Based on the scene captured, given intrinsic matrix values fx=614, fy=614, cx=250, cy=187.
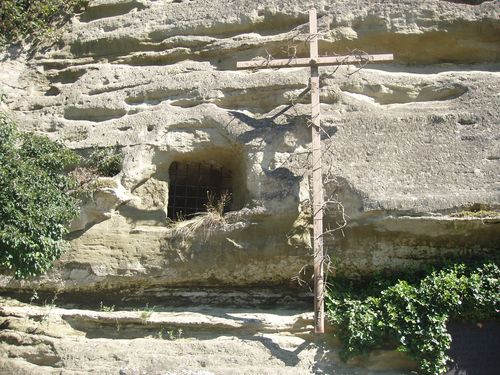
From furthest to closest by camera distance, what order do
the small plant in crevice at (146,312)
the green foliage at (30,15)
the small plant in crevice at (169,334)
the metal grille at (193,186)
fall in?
the green foliage at (30,15) → the metal grille at (193,186) → the small plant in crevice at (146,312) → the small plant in crevice at (169,334)

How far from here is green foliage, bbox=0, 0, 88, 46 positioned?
948cm

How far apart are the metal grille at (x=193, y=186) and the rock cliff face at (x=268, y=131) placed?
0.33 feet

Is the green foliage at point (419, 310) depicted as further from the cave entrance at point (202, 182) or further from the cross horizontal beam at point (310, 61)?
the cross horizontal beam at point (310, 61)

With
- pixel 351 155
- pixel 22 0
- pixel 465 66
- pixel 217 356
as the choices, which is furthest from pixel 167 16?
pixel 217 356

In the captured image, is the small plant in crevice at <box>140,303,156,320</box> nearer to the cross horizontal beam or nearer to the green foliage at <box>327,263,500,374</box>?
the green foliage at <box>327,263,500,374</box>

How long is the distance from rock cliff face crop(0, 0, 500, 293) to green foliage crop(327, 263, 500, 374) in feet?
1.14

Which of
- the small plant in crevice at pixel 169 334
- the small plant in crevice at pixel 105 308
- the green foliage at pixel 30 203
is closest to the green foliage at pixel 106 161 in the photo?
the green foliage at pixel 30 203

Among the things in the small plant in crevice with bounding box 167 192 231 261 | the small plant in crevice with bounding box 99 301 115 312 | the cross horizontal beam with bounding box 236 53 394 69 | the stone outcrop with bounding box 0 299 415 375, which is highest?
the cross horizontal beam with bounding box 236 53 394 69

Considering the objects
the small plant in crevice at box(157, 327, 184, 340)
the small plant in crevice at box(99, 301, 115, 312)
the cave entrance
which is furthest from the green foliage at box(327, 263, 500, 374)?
the small plant in crevice at box(99, 301, 115, 312)

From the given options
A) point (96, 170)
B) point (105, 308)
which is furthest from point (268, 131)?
point (105, 308)

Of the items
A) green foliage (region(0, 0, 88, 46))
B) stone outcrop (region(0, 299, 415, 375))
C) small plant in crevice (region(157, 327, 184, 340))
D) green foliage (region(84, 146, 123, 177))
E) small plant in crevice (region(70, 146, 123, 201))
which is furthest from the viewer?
green foliage (region(0, 0, 88, 46))

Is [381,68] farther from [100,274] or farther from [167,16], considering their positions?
[100,274]

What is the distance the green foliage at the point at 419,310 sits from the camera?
6.47m

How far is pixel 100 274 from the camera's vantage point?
7336mm
